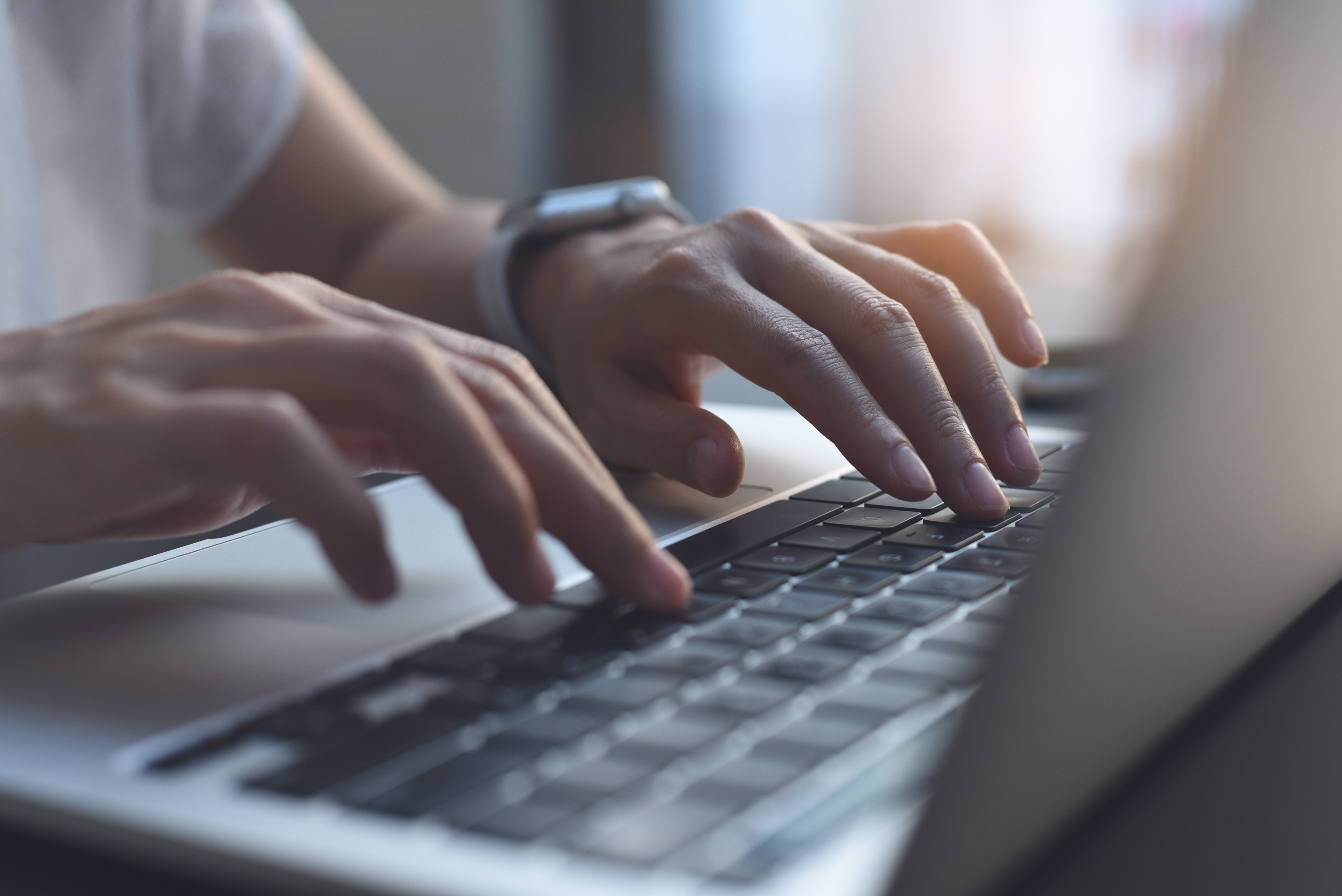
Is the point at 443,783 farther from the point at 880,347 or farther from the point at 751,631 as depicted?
the point at 880,347

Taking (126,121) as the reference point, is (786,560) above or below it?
below

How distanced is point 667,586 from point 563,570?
64 millimetres

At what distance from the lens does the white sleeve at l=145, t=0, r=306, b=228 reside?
107 cm

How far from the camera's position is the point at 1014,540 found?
40 centimetres

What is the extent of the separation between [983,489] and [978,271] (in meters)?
0.20

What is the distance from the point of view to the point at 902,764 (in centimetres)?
23

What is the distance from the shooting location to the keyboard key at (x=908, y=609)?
31cm

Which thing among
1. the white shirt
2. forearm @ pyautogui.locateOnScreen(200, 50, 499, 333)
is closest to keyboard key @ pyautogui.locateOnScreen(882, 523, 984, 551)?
forearm @ pyautogui.locateOnScreen(200, 50, 499, 333)

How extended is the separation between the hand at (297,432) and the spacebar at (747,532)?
0.05 meters

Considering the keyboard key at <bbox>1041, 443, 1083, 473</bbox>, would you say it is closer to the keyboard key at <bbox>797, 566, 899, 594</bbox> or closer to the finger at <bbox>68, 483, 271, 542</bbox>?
the keyboard key at <bbox>797, 566, 899, 594</bbox>

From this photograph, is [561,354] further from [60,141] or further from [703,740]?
[60,141]

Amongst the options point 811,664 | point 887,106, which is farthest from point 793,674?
point 887,106

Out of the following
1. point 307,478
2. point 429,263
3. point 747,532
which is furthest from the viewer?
point 429,263

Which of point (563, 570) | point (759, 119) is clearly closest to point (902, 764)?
point (563, 570)
